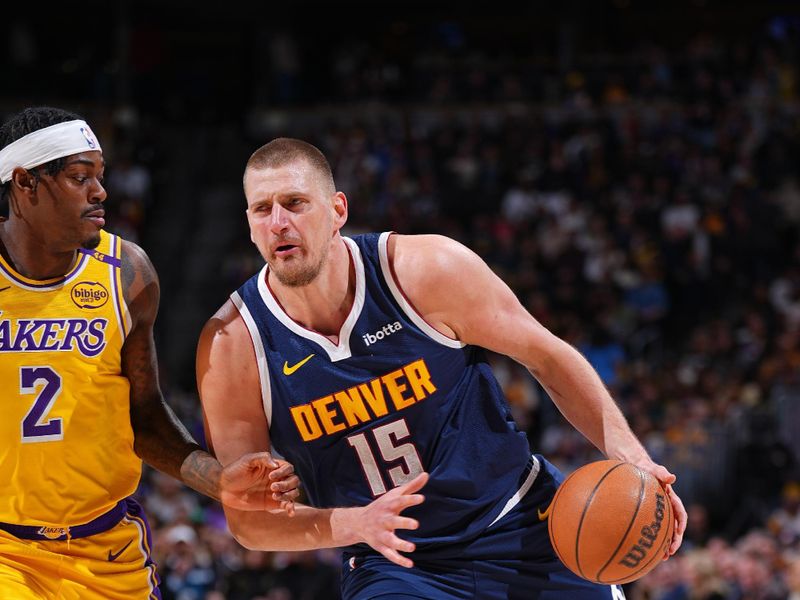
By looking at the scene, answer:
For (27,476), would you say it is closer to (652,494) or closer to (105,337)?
(105,337)

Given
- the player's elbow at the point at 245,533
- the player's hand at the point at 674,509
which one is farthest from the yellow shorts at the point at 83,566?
the player's hand at the point at 674,509

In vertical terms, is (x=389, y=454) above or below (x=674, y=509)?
above

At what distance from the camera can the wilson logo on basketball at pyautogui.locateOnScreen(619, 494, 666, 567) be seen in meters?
3.80

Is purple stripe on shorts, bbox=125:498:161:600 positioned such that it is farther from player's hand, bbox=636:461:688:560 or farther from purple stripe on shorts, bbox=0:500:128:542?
player's hand, bbox=636:461:688:560

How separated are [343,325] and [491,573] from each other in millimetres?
1018

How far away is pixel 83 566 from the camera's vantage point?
3.73 m

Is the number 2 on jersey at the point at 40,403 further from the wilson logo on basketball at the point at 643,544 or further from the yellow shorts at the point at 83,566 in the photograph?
the wilson logo on basketball at the point at 643,544

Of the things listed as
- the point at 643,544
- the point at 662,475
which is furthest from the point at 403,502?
the point at 662,475

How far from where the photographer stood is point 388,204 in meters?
15.9

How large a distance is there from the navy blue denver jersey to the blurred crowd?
16.5ft

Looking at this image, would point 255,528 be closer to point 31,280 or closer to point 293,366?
point 293,366

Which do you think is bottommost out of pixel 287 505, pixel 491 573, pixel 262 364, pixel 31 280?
pixel 491 573

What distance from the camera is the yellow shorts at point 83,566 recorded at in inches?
142

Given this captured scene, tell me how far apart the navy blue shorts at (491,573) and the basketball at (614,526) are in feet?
0.58
